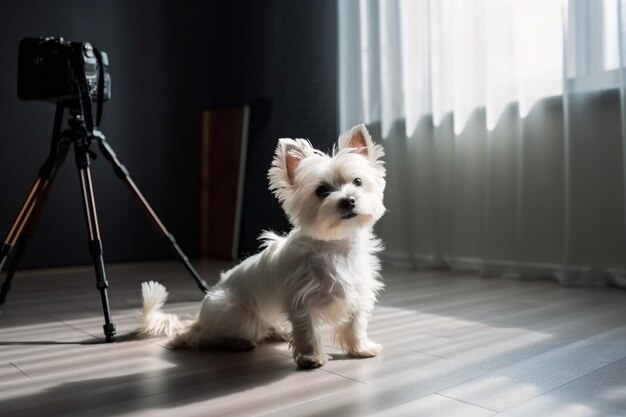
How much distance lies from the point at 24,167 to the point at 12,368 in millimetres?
2296

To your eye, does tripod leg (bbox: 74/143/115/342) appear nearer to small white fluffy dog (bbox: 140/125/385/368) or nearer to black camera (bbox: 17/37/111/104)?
black camera (bbox: 17/37/111/104)

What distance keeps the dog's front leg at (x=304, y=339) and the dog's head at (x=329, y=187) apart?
21 cm

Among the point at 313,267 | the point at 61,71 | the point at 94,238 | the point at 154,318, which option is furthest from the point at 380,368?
the point at 61,71

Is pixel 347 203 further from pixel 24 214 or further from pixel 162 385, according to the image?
pixel 24 214

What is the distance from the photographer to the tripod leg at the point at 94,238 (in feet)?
6.27

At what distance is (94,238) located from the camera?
2027 millimetres

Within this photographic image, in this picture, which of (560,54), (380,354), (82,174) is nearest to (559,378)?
(380,354)

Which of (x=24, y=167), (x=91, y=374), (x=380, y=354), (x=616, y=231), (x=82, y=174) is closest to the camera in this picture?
(x=91, y=374)

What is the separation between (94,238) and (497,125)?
1985 mm

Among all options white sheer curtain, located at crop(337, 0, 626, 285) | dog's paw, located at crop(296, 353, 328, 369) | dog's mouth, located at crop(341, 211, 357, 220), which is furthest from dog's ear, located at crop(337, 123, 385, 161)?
white sheer curtain, located at crop(337, 0, 626, 285)

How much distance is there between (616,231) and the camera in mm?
2625

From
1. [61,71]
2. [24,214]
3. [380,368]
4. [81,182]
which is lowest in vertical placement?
[380,368]

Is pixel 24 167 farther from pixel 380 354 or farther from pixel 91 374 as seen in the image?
pixel 380 354

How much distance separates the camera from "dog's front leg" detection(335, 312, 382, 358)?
165 centimetres
